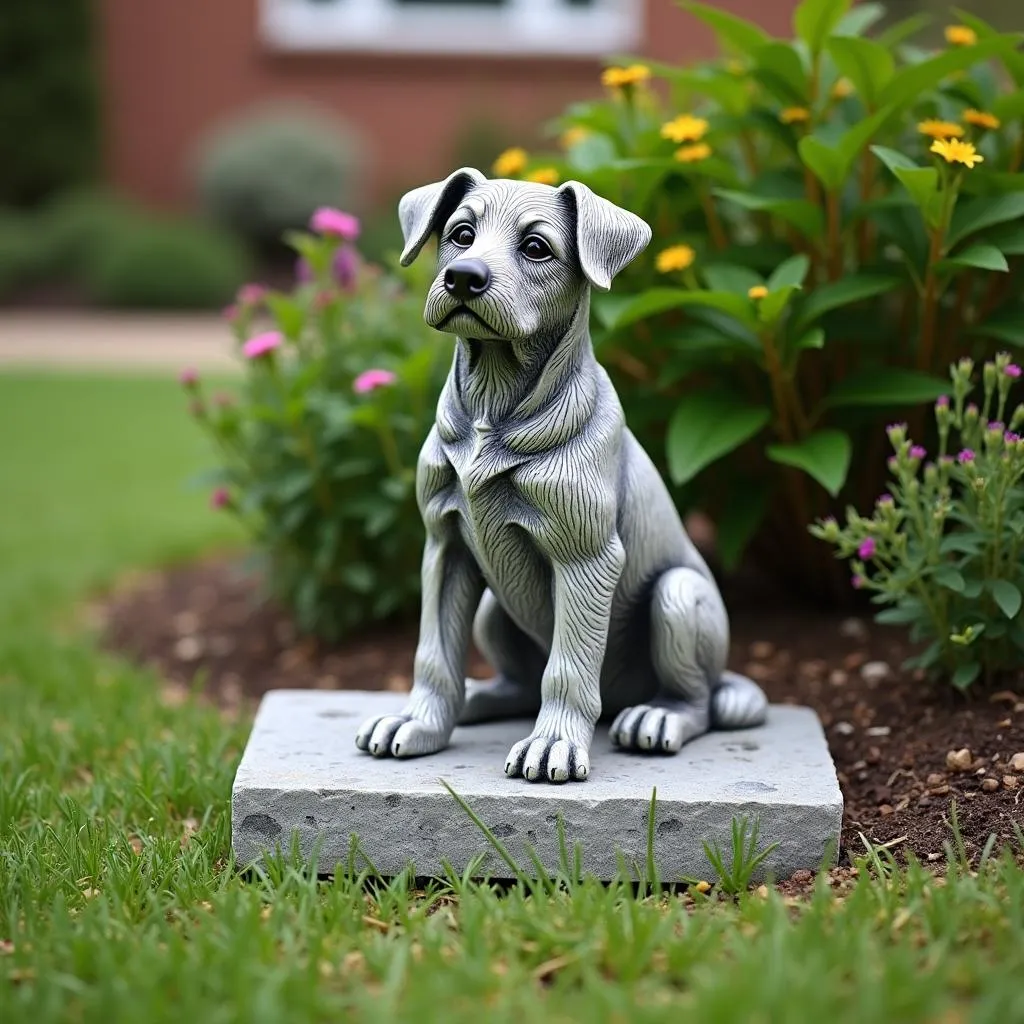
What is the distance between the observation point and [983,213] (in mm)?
3693

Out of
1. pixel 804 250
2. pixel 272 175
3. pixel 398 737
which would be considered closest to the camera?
pixel 398 737

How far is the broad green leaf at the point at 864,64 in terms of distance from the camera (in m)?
3.69

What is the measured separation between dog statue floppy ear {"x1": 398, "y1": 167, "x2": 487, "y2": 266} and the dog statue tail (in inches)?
53.8

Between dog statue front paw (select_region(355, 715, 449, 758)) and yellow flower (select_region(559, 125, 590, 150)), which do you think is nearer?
dog statue front paw (select_region(355, 715, 449, 758))

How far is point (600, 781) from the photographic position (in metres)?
2.94

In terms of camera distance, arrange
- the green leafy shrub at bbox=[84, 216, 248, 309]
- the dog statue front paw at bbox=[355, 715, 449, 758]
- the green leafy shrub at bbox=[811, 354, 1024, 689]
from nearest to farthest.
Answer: the dog statue front paw at bbox=[355, 715, 449, 758] < the green leafy shrub at bbox=[811, 354, 1024, 689] < the green leafy shrub at bbox=[84, 216, 248, 309]

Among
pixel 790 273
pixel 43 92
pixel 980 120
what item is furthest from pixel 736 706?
pixel 43 92

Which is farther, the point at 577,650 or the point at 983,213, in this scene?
the point at 983,213

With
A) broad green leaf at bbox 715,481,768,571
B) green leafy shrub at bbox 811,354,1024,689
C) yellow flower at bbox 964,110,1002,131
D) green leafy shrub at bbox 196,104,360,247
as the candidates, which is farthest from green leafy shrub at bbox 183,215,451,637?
green leafy shrub at bbox 196,104,360,247

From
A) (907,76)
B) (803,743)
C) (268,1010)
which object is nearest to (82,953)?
(268,1010)

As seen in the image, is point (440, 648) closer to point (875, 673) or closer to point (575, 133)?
point (875, 673)

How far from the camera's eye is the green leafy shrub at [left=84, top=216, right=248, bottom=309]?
1563cm

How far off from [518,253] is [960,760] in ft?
5.33

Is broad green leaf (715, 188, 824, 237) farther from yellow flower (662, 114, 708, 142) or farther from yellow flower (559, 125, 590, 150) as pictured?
yellow flower (559, 125, 590, 150)
